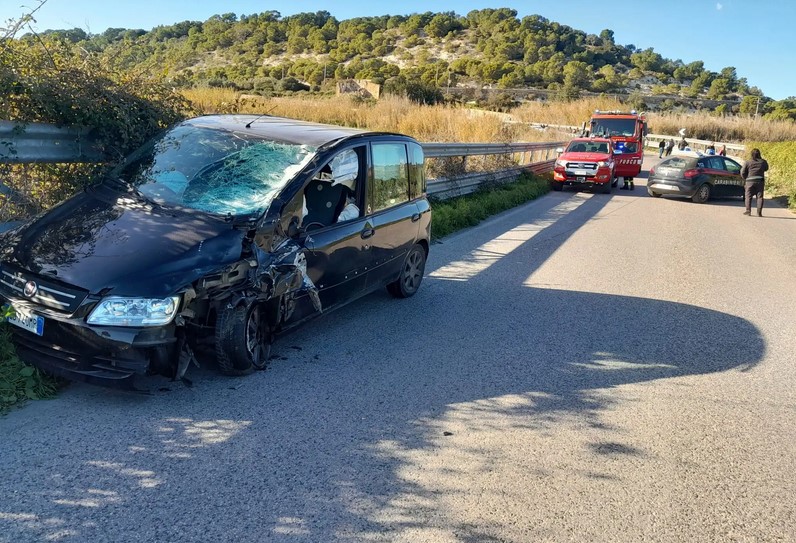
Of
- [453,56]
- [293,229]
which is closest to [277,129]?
[293,229]

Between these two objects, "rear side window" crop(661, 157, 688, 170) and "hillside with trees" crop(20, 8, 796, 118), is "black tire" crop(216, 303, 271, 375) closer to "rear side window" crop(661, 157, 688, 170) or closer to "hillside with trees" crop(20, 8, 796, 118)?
"rear side window" crop(661, 157, 688, 170)

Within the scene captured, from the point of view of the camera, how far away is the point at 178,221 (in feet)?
15.1

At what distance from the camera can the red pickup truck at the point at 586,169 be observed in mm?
22219

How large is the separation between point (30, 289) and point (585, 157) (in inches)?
832

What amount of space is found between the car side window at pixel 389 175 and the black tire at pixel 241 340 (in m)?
1.94

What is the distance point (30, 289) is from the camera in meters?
3.99

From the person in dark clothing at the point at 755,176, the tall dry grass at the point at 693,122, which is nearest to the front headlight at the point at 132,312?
the person in dark clothing at the point at 755,176

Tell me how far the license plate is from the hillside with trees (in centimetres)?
4954

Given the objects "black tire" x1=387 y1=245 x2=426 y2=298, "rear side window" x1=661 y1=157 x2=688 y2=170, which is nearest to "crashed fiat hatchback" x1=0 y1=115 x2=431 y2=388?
"black tire" x1=387 y1=245 x2=426 y2=298

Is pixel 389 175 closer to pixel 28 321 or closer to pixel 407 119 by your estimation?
pixel 28 321

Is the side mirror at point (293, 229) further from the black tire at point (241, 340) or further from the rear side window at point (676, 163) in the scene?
the rear side window at point (676, 163)

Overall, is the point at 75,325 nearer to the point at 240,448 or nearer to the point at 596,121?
the point at 240,448

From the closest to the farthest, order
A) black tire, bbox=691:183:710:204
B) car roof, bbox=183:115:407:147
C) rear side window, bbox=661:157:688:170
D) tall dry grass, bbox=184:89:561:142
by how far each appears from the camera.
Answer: car roof, bbox=183:115:407:147, tall dry grass, bbox=184:89:561:142, black tire, bbox=691:183:710:204, rear side window, bbox=661:157:688:170

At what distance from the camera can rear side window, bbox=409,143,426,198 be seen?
7.12 m
